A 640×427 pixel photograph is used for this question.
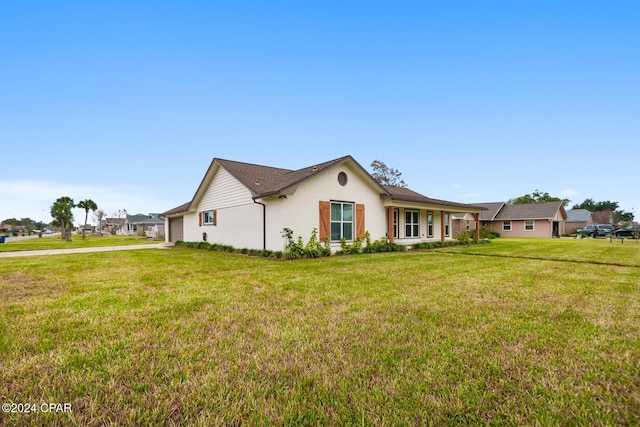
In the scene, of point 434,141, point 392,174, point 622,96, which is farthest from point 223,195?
point 392,174

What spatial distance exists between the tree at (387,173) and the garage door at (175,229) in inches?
1032

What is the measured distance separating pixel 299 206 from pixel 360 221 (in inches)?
135

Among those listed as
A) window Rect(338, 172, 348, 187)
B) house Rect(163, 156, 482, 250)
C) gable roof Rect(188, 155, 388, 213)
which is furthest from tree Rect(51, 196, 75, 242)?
window Rect(338, 172, 348, 187)

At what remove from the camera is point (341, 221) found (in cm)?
1285

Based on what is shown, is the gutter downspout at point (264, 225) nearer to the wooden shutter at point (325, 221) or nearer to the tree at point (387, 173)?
the wooden shutter at point (325, 221)

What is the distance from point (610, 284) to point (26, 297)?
11391 millimetres

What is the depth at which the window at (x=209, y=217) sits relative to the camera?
15.7 m

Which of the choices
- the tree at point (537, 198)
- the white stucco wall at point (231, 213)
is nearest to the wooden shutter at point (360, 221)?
the white stucco wall at point (231, 213)

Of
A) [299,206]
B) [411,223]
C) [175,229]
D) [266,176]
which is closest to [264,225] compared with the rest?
[299,206]

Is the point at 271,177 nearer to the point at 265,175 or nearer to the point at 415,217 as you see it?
the point at 265,175

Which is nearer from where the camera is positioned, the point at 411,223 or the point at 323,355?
the point at 323,355

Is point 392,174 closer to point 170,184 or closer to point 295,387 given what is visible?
point 170,184

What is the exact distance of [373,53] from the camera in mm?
15148

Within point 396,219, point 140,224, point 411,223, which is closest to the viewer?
point 396,219
